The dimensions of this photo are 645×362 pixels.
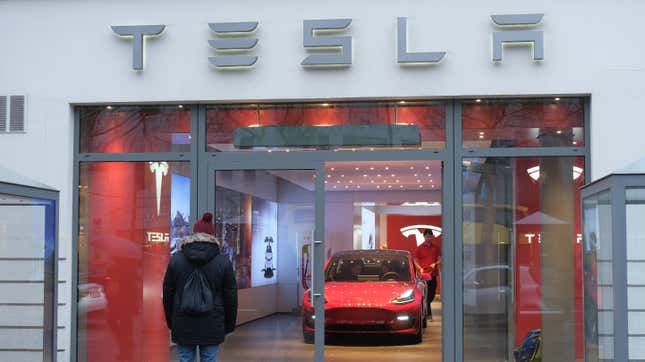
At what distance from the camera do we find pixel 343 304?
1303 cm

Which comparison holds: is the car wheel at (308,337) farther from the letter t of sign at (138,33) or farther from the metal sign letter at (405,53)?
the letter t of sign at (138,33)

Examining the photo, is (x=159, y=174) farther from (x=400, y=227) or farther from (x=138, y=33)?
(x=400, y=227)

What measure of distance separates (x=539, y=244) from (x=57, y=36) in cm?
545

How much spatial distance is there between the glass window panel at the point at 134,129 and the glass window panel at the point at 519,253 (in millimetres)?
3078

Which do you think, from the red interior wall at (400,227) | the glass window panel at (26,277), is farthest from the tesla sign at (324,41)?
the red interior wall at (400,227)

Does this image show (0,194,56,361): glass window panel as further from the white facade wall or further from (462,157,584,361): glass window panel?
(462,157,584,361): glass window panel

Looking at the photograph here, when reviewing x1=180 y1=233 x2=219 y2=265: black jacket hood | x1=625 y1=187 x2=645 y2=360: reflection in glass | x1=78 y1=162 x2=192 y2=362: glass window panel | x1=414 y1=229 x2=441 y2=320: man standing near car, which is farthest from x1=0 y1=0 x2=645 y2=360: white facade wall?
x1=414 y1=229 x2=441 y2=320: man standing near car

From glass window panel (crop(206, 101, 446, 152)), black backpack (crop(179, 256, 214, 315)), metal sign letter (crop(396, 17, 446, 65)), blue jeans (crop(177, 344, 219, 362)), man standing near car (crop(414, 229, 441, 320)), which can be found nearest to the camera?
black backpack (crop(179, 256, 214, 315))

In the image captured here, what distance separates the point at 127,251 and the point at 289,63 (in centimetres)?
264

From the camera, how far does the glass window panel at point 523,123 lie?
32.2 ft

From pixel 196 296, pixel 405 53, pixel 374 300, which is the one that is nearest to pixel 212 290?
pixel 196 296

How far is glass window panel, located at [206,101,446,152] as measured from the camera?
9.95 m

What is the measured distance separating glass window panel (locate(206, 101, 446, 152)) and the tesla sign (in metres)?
0.49

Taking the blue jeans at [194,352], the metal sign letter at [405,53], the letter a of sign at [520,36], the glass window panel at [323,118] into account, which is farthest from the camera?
the glass window panel at [323,118]
